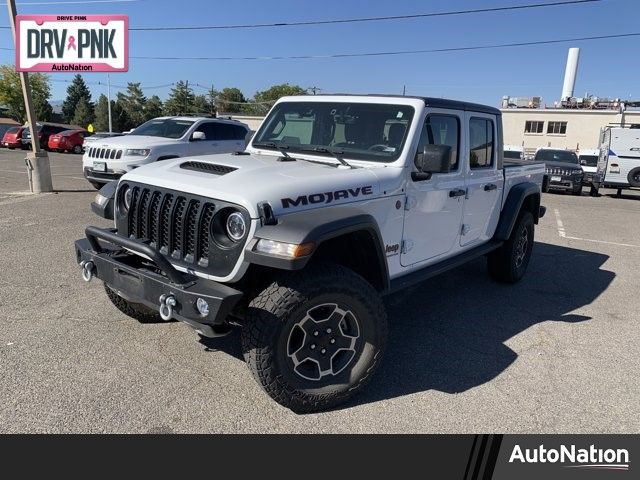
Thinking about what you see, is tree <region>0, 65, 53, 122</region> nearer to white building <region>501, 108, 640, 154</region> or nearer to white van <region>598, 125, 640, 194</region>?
white building <region>501, 108, 640, 154</region>

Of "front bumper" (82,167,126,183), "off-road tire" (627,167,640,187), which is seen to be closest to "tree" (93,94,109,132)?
"front bumper" (82,167,126,183)

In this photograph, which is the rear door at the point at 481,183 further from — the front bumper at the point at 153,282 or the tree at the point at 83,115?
the tree at the point at 83,115

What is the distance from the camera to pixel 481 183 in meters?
4.74

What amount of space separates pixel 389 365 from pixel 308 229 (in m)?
1.50

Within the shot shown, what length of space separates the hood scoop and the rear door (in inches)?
89.5

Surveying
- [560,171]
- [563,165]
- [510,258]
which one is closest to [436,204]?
[510,258]

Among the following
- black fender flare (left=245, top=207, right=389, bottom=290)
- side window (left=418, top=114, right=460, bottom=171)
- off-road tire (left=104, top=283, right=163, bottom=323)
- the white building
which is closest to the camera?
black fender flare (left=245, top=207, right=389, bottom=290)

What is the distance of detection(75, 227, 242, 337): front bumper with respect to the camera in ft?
8.75

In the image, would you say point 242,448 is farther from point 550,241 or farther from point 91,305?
point 550,241

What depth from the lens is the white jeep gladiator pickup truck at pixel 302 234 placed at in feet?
9.07

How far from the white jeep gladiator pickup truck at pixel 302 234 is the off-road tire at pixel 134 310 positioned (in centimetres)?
1

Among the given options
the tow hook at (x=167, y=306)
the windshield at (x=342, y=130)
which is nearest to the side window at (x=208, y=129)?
the windshield at (x=342, y=130)

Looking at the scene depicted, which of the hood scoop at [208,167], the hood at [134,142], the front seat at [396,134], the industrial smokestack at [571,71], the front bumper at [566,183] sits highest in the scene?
the industrial smokestack at [571,71]

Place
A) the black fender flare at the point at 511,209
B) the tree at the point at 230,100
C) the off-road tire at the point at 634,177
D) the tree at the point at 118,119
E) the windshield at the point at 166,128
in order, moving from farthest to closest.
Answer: the tree at the point at 230,100, the tree at the point at 118,119, the off-road tire at the point at 634,177, the windshield at the point at 166,128, the black fender flare at the point at 511,209
